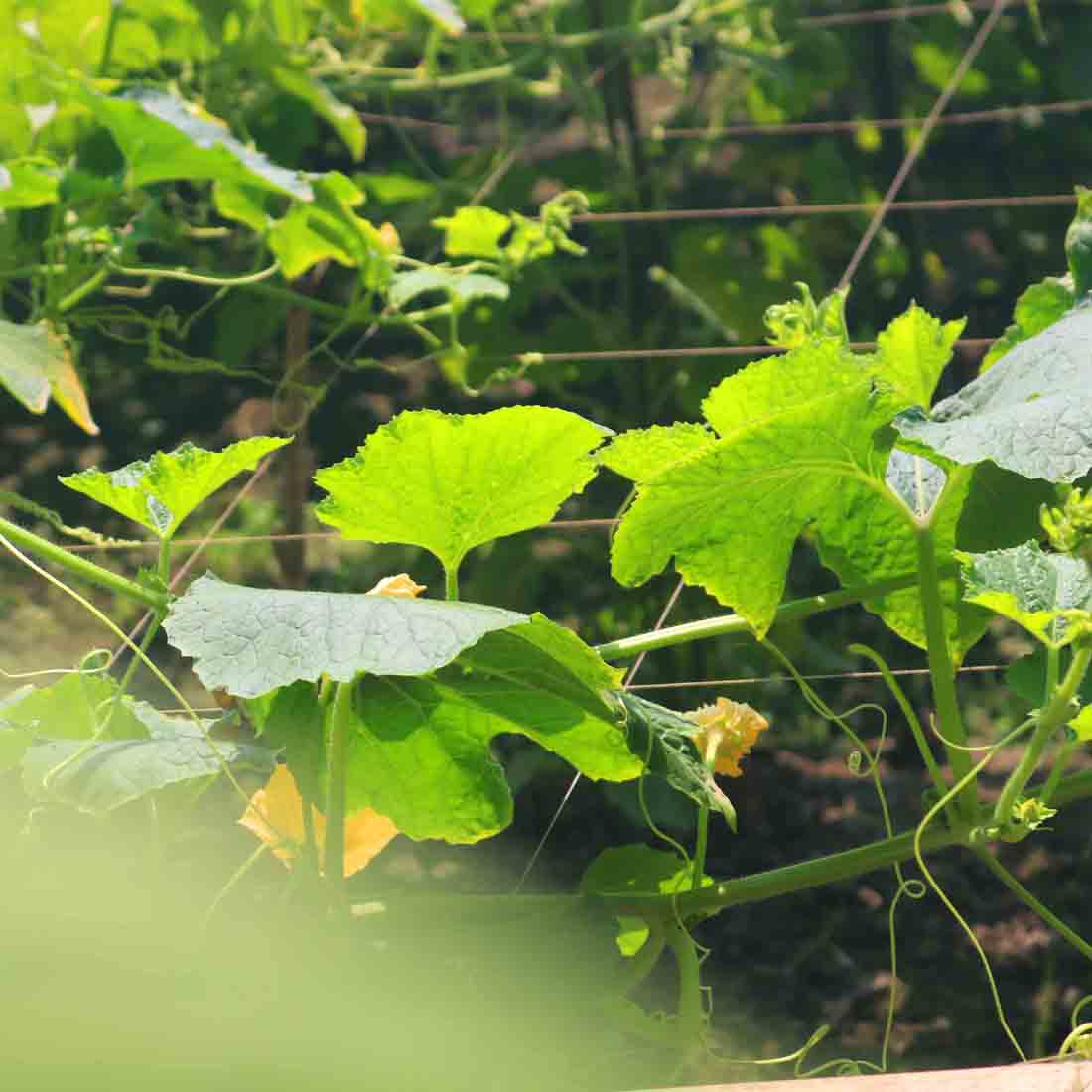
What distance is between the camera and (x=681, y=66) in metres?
1.92

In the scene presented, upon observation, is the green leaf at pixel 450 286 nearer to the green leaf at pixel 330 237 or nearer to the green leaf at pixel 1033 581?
the green leaf at pixel 330 237

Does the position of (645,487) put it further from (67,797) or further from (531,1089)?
(531,1089)

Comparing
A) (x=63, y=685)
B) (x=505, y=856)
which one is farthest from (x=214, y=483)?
(x=505, y=856)

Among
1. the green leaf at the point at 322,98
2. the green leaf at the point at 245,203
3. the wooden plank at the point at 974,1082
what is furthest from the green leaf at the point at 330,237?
the wooden plank at the point at 974,1082

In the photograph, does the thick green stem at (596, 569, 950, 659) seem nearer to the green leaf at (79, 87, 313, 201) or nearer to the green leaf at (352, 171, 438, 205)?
the green leaf at (79, 87, 313, 201)

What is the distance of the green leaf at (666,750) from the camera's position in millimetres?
750

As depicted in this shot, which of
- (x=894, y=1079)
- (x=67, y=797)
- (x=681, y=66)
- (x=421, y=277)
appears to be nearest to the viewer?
(x=894, y=1079)

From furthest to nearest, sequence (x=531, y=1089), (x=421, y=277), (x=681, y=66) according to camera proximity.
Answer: (x=681, y=66) → (x=421, y=277) → (x=531, y=1089)

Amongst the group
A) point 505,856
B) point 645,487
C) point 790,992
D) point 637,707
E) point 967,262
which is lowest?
point 790,992

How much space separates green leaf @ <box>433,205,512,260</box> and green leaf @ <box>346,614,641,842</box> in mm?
783

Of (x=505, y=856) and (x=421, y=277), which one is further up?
(x=421, y=277)

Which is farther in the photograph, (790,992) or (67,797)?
(790,992)

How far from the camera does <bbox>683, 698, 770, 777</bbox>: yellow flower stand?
0.84m

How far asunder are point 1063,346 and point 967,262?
1869 millimetres
